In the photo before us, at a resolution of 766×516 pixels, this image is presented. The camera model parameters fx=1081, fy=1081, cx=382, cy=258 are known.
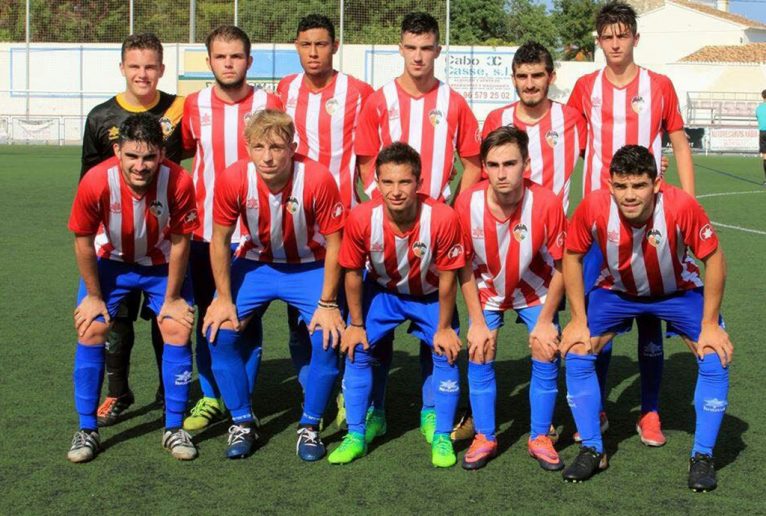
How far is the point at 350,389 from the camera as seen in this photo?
5266mm

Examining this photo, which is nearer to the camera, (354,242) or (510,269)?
(354,242)

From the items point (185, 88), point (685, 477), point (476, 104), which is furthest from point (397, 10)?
point (685, 477)

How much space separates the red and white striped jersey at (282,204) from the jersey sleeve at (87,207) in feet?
1.82

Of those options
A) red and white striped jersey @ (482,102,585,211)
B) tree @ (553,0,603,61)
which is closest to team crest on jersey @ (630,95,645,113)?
red and white striped jersey @ (482,102,585,211)

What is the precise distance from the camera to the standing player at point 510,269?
201 inches

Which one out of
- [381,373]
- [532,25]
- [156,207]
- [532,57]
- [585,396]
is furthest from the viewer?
[532,25]

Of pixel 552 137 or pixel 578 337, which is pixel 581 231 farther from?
pixel 552 137

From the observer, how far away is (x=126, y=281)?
532 cm

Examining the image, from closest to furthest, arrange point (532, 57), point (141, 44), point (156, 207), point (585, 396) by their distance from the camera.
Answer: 1. point (585, 396)
2. point (156, 207)
3. point (532, 57)
4. point (141, 44)

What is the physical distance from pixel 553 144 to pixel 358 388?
5.36 feet

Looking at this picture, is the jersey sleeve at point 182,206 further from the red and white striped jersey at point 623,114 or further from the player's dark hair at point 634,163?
the red and white striped jersey at point 623,114

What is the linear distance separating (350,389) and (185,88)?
100.0ft

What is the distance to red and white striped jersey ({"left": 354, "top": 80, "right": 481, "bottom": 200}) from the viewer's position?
566 cm

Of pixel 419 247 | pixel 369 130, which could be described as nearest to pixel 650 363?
pixel 419 247
